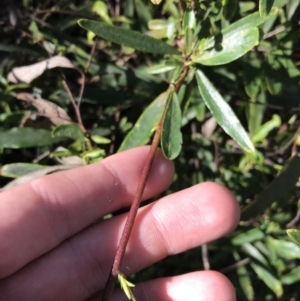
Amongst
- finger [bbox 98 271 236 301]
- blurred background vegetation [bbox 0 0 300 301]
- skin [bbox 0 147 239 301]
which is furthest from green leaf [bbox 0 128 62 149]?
finger [bbox 98 271 236 301]

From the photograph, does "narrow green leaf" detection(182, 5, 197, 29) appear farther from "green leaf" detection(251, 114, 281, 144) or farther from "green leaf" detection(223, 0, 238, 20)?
"green leaf" detection(251, 114, 281, 144)

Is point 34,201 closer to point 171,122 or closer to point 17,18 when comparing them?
point 171,122

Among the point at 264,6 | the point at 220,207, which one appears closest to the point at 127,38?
the point at 264,6

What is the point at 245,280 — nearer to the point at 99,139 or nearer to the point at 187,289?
the point at 187,289

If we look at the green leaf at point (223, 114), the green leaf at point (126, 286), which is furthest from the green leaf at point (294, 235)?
the green leaf at point (126, 286)

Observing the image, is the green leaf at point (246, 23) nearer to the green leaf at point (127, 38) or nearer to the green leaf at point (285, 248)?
the green leaf at point (127, 38)

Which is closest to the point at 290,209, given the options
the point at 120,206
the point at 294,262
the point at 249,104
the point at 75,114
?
the point at 294,262
